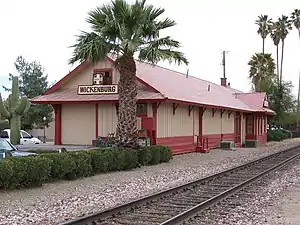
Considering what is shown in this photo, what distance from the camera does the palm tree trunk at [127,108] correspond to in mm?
19281

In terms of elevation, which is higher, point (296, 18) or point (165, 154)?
point (296, 18)

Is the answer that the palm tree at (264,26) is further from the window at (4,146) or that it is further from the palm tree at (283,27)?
the window at (4,146)

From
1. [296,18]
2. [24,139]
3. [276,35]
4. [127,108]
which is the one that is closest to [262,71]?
[276,35]

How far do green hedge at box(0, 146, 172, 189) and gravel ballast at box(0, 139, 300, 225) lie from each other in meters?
0.26

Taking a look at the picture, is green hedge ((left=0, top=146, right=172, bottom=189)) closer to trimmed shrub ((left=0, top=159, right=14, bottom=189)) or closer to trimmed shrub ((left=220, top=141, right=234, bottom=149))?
trimmed shrub ((left=0, top=159, right=14, bottom=189))

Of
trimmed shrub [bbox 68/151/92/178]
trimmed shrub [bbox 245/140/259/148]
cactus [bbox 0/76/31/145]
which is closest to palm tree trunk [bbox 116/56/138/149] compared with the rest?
trimmed shrub [bbox 68/151/92/178]

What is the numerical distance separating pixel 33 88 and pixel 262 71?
30.1m

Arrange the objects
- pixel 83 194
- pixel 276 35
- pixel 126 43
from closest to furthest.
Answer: pixel 83 194 < pixel 126 43 < pixel 276 35

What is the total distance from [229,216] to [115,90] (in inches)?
628

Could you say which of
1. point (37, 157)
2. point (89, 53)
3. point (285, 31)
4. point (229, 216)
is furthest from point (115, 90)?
point (285, 31)

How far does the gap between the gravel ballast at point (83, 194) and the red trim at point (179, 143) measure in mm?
5650

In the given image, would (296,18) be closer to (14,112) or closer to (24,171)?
(14,112)

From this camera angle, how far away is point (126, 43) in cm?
1888

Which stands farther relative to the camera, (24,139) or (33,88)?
(33,88)
